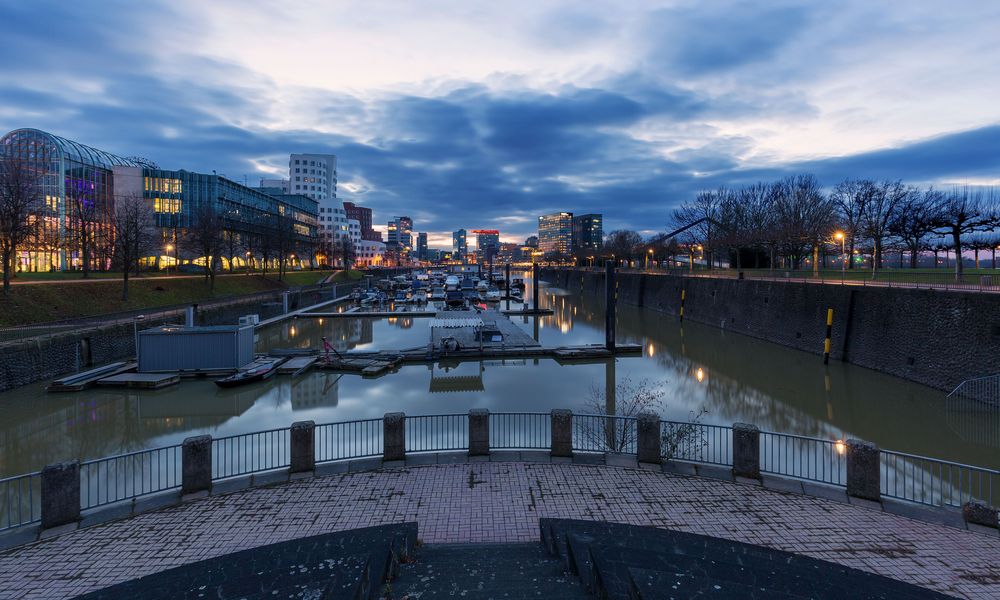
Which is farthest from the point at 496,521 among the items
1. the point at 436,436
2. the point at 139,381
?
the point at 139,381

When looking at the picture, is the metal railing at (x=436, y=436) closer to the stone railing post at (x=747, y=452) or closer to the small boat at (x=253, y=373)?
the stone railing post at (x=747, y=452)

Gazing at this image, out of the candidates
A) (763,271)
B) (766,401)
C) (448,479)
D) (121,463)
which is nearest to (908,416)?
(766,401)

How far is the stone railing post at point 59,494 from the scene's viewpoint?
9.12m

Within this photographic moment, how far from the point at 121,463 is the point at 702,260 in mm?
127269

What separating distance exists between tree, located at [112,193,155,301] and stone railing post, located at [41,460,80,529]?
37758mm

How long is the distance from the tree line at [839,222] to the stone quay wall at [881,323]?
8061 mm

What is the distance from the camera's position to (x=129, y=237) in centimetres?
4684

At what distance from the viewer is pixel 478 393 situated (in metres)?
24.2

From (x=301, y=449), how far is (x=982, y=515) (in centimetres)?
1425

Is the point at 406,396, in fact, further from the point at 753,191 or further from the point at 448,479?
the point at 753,191

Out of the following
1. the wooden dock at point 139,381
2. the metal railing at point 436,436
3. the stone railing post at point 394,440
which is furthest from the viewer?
the wooden dock at point 139,381

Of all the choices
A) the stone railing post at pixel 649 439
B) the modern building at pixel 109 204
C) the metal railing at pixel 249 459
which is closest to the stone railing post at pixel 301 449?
the metal railing at pixel 249 459

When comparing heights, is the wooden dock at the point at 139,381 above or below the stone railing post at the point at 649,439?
below

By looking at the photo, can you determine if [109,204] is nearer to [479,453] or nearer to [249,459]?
[249,459]
